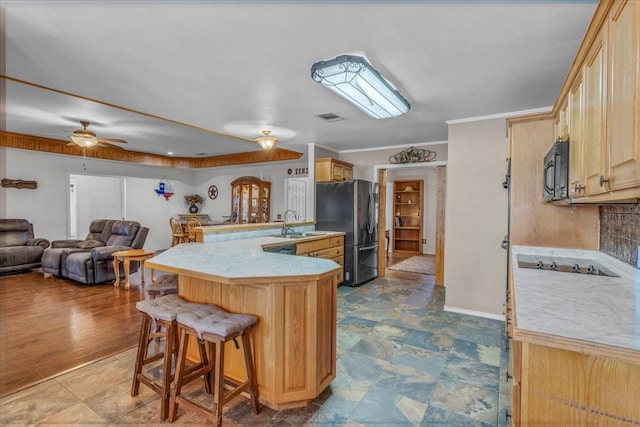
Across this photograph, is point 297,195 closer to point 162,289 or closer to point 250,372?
point 162,289

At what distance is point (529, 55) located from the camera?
A: 6.95ft

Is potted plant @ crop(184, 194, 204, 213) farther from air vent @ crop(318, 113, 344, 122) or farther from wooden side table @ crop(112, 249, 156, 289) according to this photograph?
air vent @ crop(318, 113, 344, 122)

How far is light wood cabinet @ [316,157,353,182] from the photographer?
497cm

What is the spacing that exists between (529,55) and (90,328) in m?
4.58

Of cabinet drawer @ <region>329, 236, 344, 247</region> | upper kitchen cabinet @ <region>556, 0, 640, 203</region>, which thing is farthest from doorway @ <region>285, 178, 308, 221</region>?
upper kitchen cabinet @ <region>556, 0, 640, 203</region>

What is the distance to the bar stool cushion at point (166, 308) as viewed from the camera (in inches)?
Result: 71.6

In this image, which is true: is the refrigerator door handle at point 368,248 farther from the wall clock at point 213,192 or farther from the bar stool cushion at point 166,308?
the wall clock at point 213,192

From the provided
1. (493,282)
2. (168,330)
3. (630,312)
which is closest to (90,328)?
(168,330)

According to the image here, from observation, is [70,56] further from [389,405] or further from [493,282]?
[493,282]

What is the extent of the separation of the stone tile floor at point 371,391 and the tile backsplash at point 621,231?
45.5 inches

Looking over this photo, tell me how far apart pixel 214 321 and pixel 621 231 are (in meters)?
2.55

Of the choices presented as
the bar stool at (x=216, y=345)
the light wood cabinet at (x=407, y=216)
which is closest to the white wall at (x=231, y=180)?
the light wood cabinet at (x=407, y=216)

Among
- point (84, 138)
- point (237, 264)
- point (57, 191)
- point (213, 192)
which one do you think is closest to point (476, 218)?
point (237, 264)

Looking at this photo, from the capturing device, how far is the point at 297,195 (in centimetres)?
680
